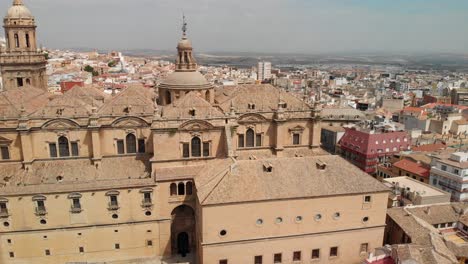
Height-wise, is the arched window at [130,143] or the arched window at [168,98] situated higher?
the arched window at [168,98]

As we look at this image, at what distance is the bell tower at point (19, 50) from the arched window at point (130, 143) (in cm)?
1902

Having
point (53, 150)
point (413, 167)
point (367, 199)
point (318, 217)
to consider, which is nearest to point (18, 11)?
point (53, 150)

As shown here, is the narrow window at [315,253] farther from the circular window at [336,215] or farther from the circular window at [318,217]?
the circular window at [336,215]

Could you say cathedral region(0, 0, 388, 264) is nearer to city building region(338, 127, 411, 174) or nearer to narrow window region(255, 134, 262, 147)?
narrow window region(255, 134, 262, 147)

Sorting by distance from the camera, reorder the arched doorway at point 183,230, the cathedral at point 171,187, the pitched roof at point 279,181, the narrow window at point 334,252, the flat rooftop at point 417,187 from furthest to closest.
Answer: the flat rooftop at point 417,187
the arched doorway at point 183,230
the narrow window at point 334,252
the cathedral at point 171,187
the pitched roof at point 279,181

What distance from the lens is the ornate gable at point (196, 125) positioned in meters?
38.6

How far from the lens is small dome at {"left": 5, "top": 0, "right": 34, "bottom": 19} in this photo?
50.3 meters

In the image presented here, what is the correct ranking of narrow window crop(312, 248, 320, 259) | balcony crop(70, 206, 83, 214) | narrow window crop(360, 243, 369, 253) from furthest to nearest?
narrow window crop(360, 243, 369, 253)
balcony crop(70, 206, 83, 214)
narrow window crop(312, 248, 320, 259)

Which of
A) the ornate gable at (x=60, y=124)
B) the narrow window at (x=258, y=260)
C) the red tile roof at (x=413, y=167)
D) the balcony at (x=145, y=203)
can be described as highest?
the ornate gable at (x=60, y=124)

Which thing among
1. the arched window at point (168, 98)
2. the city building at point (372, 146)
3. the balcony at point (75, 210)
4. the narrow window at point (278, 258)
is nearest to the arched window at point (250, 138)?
the arched window at point (168, 98)

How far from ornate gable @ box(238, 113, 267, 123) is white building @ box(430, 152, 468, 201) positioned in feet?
75.9

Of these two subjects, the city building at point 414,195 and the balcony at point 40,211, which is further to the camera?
the city building at point 414,195

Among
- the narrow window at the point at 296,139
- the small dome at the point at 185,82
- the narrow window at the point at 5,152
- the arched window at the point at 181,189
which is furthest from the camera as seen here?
the small dome at the point at 185,82

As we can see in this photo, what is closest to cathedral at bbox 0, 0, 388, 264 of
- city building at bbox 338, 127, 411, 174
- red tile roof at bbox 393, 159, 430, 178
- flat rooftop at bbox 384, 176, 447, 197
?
flat rooftop at bbox 384, 176, 447, 197
